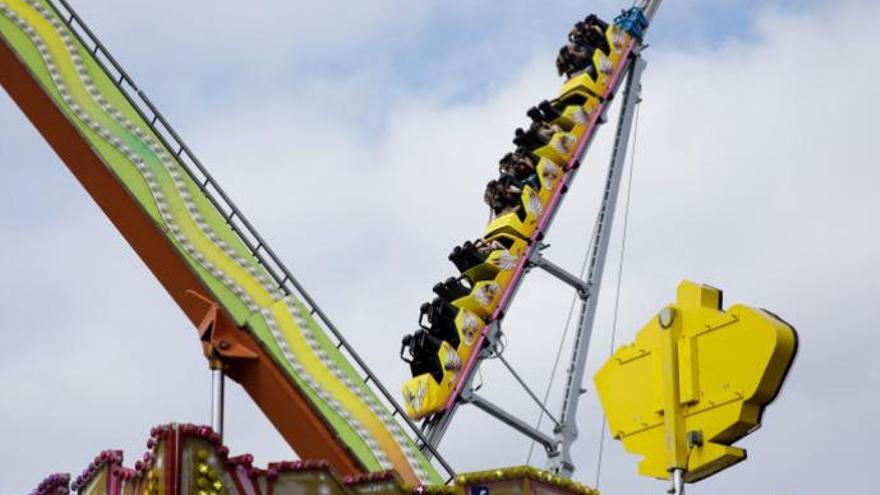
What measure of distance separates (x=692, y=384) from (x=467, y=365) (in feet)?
46.5

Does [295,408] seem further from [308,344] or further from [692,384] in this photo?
[692,384]

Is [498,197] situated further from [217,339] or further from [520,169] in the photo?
[217,339]

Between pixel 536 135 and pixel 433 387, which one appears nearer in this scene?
pixel 433 387

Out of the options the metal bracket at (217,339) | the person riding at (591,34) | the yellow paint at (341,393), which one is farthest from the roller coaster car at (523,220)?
the metal bracket at (217,339)

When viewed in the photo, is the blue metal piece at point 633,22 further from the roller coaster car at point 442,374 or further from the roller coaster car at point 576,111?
the roller coaster car at point 442,374

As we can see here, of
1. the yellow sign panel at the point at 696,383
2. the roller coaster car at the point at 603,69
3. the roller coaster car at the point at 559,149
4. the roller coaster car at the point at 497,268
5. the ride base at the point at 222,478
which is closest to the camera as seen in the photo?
the ride base at the point at 222,478

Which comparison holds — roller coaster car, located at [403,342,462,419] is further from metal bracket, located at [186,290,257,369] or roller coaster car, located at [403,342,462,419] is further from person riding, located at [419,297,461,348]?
metal bracket, located at [186,290,257,369]

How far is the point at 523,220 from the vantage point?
33.8 metres

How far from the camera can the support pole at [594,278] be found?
32.2 meters

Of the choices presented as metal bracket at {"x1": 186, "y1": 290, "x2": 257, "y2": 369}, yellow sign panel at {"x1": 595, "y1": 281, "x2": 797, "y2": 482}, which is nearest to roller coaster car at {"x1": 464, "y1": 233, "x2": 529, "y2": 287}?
metal bracket at {"x1": 186, "y1": 290, "x2": 257, "y2": 369}

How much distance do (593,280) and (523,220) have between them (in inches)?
53.5

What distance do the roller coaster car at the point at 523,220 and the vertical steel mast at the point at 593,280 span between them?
92 centimetres

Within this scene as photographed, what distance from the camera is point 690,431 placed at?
17375 millimetres

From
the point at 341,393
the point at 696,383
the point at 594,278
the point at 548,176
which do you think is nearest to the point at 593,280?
the point at 594,278
